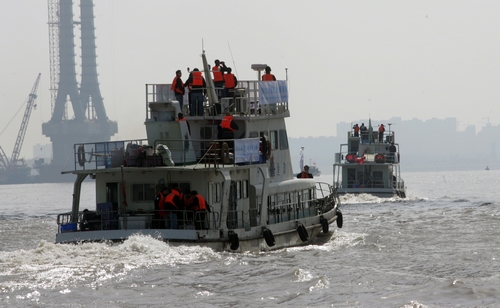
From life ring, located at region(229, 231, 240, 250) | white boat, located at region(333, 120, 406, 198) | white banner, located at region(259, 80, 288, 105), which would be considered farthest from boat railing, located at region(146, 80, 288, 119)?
white boat, located at region(333, 120, 406, 198)

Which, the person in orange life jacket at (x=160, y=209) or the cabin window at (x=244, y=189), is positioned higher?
the cabin window at (x=244, y=189)

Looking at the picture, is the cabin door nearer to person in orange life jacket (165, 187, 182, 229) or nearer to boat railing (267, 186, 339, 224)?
person in orange life jacket (165, 187, 182, 229)

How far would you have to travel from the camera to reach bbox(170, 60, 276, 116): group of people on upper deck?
107 feet

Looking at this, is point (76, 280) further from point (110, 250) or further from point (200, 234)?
point (200, 234)

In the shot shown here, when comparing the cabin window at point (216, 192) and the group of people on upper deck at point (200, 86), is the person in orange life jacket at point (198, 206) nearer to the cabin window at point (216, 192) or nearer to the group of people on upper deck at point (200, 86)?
the cabin window at point (216, 192)

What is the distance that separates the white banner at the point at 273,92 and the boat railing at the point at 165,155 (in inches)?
102

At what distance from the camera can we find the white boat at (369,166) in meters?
63.8

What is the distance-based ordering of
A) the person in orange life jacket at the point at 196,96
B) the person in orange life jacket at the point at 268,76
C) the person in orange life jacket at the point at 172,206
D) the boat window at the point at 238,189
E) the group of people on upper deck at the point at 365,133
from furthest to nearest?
the group of people on upper deck at the point at 365,133 → the person in orange life jacket at the point at 268,76 → the person in orange life jacket at the point at 196,96 → the boat window at the point at 238,189 → the person in orange life jacket at the point at 172,206

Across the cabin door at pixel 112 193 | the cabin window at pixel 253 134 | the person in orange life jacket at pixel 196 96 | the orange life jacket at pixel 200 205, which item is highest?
the person in orange life jacket at pixel 196 96

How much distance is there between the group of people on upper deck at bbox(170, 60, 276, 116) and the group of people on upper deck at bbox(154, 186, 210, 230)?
4.39 meters

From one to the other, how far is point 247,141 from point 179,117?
2347mm

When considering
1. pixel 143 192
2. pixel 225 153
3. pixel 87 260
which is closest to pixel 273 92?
pixel 225 153

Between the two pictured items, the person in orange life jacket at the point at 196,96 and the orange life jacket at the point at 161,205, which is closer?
the orange life jacket at the point at 161,205

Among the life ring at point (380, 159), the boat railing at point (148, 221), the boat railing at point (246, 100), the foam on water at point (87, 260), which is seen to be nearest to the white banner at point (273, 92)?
the boat railing at point (246, 100)
